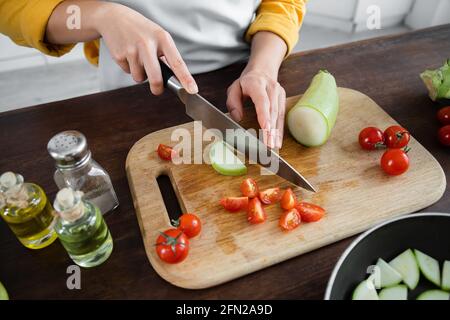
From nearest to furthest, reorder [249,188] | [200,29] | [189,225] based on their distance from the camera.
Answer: [189,225], [249,188], [200,29]

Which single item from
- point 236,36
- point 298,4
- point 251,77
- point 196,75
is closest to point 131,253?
point 251,77

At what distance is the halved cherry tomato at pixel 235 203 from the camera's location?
3.03ft

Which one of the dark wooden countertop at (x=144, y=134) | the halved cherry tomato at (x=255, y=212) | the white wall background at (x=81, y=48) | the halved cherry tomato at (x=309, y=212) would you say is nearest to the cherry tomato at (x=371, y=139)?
the dark wooden countertop at (x=144, y=134)

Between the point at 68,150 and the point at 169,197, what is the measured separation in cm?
35

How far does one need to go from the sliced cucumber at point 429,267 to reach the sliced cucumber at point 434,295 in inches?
0.8

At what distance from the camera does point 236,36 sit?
4.56ft

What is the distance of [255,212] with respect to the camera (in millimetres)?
901

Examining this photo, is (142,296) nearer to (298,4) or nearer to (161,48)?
(161,48)

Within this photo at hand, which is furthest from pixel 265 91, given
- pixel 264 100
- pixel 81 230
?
pixel 81 230

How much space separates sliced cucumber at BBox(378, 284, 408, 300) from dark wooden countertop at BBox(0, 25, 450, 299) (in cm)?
12

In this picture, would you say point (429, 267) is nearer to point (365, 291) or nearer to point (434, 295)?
point (434, 295)

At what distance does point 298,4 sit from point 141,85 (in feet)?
2.26

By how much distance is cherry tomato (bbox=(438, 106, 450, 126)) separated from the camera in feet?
3.73

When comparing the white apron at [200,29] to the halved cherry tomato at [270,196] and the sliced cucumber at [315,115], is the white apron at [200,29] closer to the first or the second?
the sliced cucumber at [315,115]
